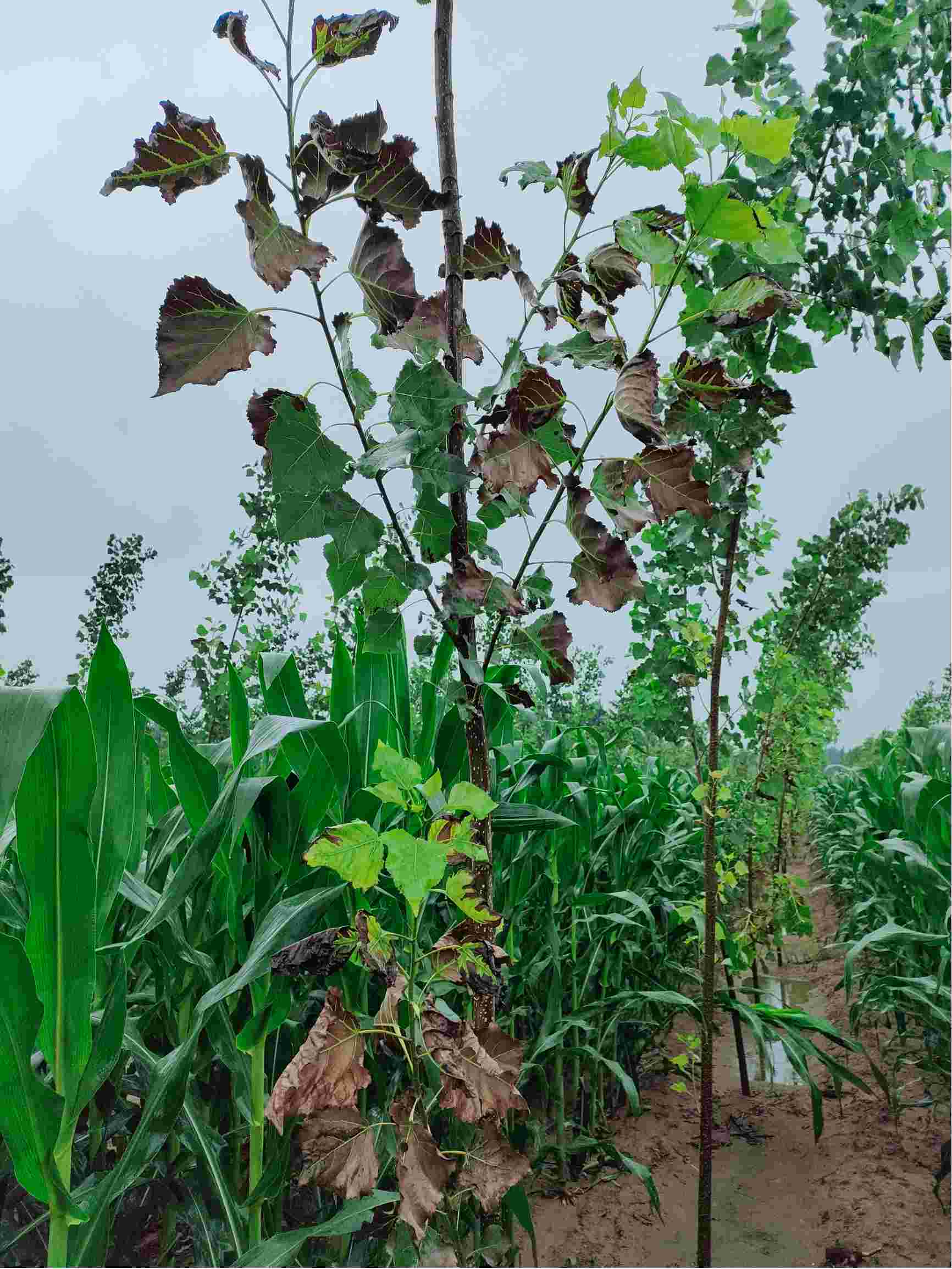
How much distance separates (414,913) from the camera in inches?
32.2

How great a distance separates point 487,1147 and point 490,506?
0.65 meters

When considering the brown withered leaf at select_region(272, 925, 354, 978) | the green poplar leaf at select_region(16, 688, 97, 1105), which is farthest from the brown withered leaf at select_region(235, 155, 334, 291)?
the brown withered leaf at select_region(272, 925, 354, 978)

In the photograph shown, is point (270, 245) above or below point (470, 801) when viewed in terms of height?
above

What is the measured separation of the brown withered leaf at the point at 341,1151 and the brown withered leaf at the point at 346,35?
3.17 feet

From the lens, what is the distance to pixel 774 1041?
Answer: 311cm

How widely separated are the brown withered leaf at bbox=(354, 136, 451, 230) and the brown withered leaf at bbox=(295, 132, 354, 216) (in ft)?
0.07

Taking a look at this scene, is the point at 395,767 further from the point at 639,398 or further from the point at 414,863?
the point at 639,398

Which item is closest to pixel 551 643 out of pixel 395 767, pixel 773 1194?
pixel 395 767

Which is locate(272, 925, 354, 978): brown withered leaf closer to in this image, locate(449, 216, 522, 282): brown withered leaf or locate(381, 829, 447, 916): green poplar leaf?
locate(381, 829, 447, 916): green poplar leaf

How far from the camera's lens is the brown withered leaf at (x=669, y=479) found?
2.76 ft

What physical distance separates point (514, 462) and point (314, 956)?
Answer: 1.63 ft

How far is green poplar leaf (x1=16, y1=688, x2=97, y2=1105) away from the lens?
0.76 metres

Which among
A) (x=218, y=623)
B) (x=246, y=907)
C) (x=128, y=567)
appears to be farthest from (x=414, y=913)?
(x=128, y=567)

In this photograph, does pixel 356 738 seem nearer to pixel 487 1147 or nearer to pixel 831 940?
pixel 487 1147
